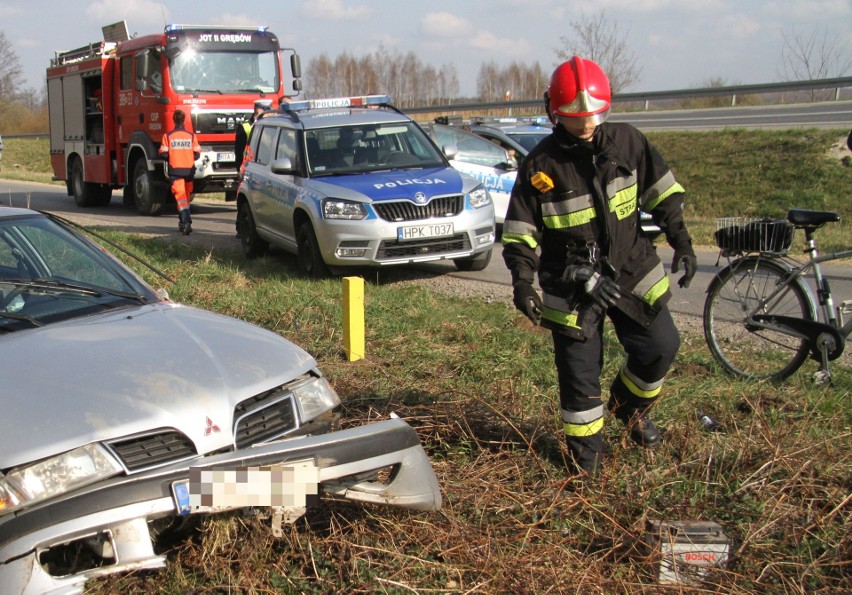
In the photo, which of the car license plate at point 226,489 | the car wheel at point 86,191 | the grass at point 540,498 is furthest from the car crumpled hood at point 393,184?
the car wheel at point 86,191

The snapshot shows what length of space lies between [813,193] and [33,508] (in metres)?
15.6

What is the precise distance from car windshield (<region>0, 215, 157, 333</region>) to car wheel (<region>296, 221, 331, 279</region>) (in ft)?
16.5

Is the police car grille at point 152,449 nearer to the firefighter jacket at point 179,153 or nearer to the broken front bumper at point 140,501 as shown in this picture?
the broken front bumper at point 140,501

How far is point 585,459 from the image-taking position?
387cm

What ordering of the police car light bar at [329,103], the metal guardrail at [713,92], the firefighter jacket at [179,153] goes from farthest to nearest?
the metal guardrail at [713,92]
the firefighter jacket at [179,153]
the police car light bar at [329,103]

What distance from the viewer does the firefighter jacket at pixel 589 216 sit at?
3.75m

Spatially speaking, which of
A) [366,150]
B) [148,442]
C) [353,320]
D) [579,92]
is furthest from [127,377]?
[366,150]

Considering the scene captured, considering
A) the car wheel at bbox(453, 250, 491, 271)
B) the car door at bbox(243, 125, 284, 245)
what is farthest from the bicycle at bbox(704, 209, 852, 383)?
the car door at bbox(243, 125, 284, 245)

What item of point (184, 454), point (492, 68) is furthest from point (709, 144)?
point (492, 68)

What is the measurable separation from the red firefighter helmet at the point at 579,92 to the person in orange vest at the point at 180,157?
35.3 feet

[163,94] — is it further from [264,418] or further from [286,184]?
[264,418]

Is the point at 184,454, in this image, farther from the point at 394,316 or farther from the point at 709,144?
the point at 709,144

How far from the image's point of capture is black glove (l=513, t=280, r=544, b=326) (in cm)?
371

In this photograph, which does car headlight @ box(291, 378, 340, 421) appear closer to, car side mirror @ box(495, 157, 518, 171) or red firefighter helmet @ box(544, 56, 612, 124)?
red firefighter helmet @ box(544, 56, 612, 124)
